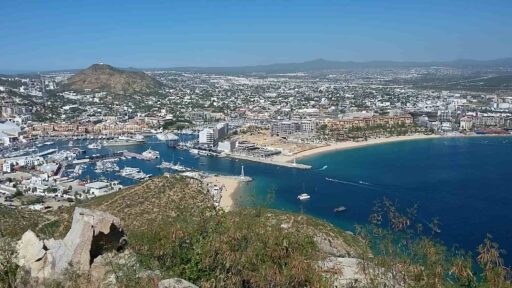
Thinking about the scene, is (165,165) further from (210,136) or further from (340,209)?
(340,209)

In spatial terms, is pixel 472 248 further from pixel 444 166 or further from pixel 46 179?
pixel 46 179

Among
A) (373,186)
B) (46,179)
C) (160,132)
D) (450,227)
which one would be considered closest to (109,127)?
(160,132)

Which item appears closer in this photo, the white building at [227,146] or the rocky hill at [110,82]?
the white building at [227,146]

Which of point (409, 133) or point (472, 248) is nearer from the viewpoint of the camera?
point (472, 248)

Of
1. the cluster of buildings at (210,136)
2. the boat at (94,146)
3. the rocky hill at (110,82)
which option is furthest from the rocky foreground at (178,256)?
the rocky hill at (110,82)

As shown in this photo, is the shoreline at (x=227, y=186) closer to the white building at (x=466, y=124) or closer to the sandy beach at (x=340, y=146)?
the sandy beach at (x=340, y=146)

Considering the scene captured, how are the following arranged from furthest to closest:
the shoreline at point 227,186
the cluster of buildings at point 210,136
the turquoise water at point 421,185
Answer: the cluster of buildings at point 210,136 < the shoreline at point 227,186 < the turquoise water at point 421,185

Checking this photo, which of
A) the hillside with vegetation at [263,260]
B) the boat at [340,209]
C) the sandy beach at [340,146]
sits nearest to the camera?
the hillside with vegetation at [263,260]
